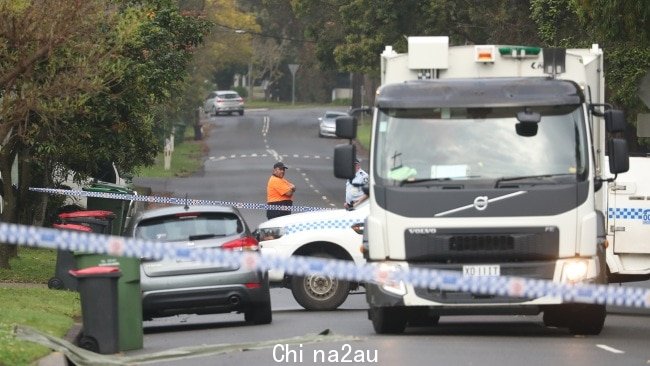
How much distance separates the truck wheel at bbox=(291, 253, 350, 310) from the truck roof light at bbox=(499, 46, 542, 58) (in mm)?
4722

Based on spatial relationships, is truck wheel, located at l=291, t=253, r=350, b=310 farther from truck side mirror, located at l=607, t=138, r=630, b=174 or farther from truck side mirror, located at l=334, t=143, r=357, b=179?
truck side mirror, located at l=607, t=138, r=630, b=174

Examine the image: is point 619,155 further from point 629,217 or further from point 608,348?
point 629,217

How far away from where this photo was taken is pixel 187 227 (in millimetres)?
17859

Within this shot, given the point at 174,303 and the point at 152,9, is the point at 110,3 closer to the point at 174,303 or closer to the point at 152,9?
the point at 152,9

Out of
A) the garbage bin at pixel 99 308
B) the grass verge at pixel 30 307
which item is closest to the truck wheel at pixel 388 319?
the garbage bin at pixel 99 308

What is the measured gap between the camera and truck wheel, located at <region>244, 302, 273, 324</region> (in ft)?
59.1

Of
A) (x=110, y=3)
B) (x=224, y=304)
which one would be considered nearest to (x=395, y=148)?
(x=224, y=304)

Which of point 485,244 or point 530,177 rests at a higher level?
point 530,177

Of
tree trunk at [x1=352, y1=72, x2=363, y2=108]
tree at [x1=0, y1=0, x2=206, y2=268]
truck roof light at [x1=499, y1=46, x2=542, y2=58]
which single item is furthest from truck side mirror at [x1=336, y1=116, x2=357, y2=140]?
tree trunk at [x1=352, y1=72, x2=363, y2=108]

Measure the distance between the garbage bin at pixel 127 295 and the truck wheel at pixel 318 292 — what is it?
13.4 feet

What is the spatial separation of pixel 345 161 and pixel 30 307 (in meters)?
5.00

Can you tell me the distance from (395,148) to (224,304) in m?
3.57

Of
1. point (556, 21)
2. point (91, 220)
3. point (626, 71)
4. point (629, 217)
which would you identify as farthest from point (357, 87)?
point (629, 217)

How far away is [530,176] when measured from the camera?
14.9m
